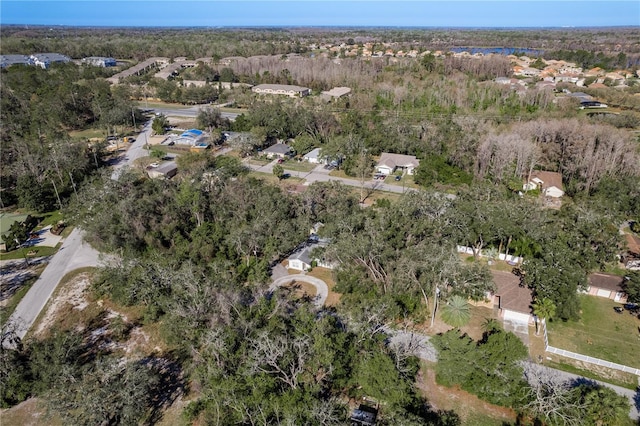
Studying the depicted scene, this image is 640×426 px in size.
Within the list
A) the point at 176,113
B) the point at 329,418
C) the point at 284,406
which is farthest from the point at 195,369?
the point at 176,113

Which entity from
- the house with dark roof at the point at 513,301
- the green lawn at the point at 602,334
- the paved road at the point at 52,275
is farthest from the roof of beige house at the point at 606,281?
the paved road at the point at 52,275

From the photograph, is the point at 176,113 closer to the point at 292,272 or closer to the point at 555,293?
the point at 292,272

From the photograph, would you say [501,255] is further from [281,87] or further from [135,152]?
[281,87]

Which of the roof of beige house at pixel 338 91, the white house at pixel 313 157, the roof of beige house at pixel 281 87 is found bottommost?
the white house at pixel 313 157

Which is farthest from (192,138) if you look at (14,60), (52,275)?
(14,60)

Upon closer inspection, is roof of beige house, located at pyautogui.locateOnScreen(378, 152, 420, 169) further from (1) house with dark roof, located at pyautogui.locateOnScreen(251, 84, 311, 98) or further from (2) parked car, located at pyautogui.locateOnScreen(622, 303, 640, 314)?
(1) house with dark roof, located at pyautogui.locateOnScreen(251, 84, 311, 98)

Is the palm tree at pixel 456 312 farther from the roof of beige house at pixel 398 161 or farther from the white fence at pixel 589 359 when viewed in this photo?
the roof of beige house at pixel 398 161

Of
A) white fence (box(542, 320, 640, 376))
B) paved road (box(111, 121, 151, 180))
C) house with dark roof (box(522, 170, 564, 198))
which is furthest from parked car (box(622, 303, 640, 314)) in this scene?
paved road (box(111, 121, 151, 180))
